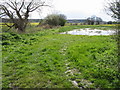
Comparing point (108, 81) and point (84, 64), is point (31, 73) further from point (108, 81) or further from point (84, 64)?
point (108, 81)

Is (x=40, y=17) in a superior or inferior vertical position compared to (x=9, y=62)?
superior

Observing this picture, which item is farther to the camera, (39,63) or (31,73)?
(39,63)

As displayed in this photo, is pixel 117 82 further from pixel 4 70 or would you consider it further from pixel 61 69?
pixel 4 70

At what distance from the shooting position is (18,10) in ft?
49.6

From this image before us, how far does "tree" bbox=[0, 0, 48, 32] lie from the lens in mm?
14117

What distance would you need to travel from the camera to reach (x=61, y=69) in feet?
12.7

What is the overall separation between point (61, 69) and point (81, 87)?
1.11m

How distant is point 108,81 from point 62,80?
3.87ft

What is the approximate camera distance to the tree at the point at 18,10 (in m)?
14.1

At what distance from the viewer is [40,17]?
1720 cm

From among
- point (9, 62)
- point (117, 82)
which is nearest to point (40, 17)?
point (9, 62)

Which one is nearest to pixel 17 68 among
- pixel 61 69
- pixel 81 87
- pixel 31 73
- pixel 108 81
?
pixel 31 73

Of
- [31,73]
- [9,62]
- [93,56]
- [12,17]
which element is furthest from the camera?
[12,17]

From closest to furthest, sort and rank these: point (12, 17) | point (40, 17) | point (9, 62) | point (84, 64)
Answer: point (84, 64) → point (9, 62) → point (12, 17) → point (40, 17)
